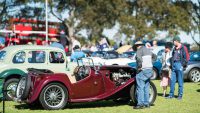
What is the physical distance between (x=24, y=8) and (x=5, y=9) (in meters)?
2.26

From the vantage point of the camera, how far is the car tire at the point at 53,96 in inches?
423

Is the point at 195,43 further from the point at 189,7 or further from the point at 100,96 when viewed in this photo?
the point at 100,96

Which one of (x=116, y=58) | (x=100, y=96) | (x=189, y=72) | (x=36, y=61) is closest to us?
(x=100, y=96)

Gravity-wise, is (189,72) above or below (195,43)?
below

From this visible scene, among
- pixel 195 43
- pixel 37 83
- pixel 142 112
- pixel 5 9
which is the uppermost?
pixel 5 9

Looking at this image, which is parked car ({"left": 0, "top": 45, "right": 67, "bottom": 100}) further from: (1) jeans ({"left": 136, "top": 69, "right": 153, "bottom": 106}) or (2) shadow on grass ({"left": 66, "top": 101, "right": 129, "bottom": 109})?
(1) jeans ({"left": 136, "top": 69, "right": 153, "bottom": 106})

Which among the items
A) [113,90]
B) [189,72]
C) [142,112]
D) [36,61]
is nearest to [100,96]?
[113,90]

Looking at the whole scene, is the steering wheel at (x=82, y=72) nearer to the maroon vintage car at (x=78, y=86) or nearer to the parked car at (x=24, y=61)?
the maroon vintage car at (x=78, y=86)

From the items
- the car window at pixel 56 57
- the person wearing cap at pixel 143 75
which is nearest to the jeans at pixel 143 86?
the person wearing cap at pixel 143 75

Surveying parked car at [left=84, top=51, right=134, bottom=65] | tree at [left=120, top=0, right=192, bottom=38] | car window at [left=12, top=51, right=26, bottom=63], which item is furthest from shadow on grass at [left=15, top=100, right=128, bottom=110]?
tree at [left=120, top=0, right=192, bottom=38]

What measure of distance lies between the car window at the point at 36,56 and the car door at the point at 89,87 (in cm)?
317

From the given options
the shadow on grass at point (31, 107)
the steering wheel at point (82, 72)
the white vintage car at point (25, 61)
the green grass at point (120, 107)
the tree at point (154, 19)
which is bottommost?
the green grass at point (120, 107)

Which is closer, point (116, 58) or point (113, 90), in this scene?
point (113, 90)

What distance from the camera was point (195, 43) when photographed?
2240 inches
